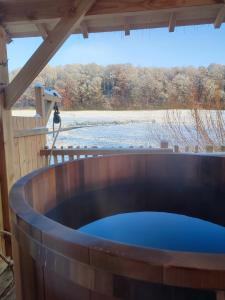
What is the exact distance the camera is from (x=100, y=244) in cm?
57

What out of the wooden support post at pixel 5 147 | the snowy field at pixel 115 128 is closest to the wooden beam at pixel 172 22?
the wooden support post at pixel 5 147

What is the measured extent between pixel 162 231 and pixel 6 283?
1341 millimetres

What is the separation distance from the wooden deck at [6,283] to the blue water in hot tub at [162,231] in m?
0.77

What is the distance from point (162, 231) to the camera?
1.65 m

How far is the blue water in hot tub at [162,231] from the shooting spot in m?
1.51

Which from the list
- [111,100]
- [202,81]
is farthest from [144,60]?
[202,81]

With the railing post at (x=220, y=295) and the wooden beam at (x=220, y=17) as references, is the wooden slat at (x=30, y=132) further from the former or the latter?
the railing post at (x=220, y=295)

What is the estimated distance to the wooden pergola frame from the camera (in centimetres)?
191

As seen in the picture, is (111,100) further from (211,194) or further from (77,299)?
(77,299)

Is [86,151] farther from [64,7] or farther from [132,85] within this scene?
[132,85]

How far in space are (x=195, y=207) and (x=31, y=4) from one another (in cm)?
200

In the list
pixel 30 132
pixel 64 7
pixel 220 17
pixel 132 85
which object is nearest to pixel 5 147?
pixel 30 132

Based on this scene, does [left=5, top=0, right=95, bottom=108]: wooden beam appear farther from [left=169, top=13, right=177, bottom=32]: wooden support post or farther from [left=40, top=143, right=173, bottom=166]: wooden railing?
[left=40, top=143, right=173, bottom=166]: wooden railing

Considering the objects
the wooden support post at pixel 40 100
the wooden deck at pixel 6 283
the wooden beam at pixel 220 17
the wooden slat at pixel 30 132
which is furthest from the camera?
the wooden support post at pixel 40 100
